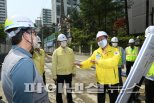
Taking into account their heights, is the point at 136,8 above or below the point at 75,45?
above

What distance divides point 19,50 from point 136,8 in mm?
40073

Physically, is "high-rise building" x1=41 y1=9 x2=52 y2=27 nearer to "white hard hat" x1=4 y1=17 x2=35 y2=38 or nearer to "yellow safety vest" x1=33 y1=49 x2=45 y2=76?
"yellow safety vest" x1=33 y1=49 x2=45 y2=76

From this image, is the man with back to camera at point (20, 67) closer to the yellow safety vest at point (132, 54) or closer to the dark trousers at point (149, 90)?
the dark trousers at point (149, 90)

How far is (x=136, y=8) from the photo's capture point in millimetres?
41656

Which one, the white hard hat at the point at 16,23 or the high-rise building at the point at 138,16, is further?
the high-rise building at the point at 138,16

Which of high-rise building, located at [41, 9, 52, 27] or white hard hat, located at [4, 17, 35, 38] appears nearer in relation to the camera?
white hard hat, located at [4, 17, 35, 38]

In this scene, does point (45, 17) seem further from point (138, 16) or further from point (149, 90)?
point (149, 90)

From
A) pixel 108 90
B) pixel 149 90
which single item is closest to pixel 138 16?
pixel 149 90

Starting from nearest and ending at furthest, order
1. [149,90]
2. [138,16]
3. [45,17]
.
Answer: [149,90], [138,16], [45,17]

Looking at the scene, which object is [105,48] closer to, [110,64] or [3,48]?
[110,64]

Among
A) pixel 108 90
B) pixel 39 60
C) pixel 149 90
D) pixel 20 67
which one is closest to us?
pixel 20 67

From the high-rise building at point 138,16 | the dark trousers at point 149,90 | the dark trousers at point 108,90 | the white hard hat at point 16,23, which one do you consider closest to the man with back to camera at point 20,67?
the white hard hat at point 16,23

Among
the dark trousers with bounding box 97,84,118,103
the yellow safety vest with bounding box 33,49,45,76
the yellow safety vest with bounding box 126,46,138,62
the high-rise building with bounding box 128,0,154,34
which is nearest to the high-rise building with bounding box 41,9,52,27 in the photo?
the high-rise building with bounding box 128,0,154,34

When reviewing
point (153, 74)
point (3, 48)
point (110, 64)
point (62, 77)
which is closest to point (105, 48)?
point (110, 64)
